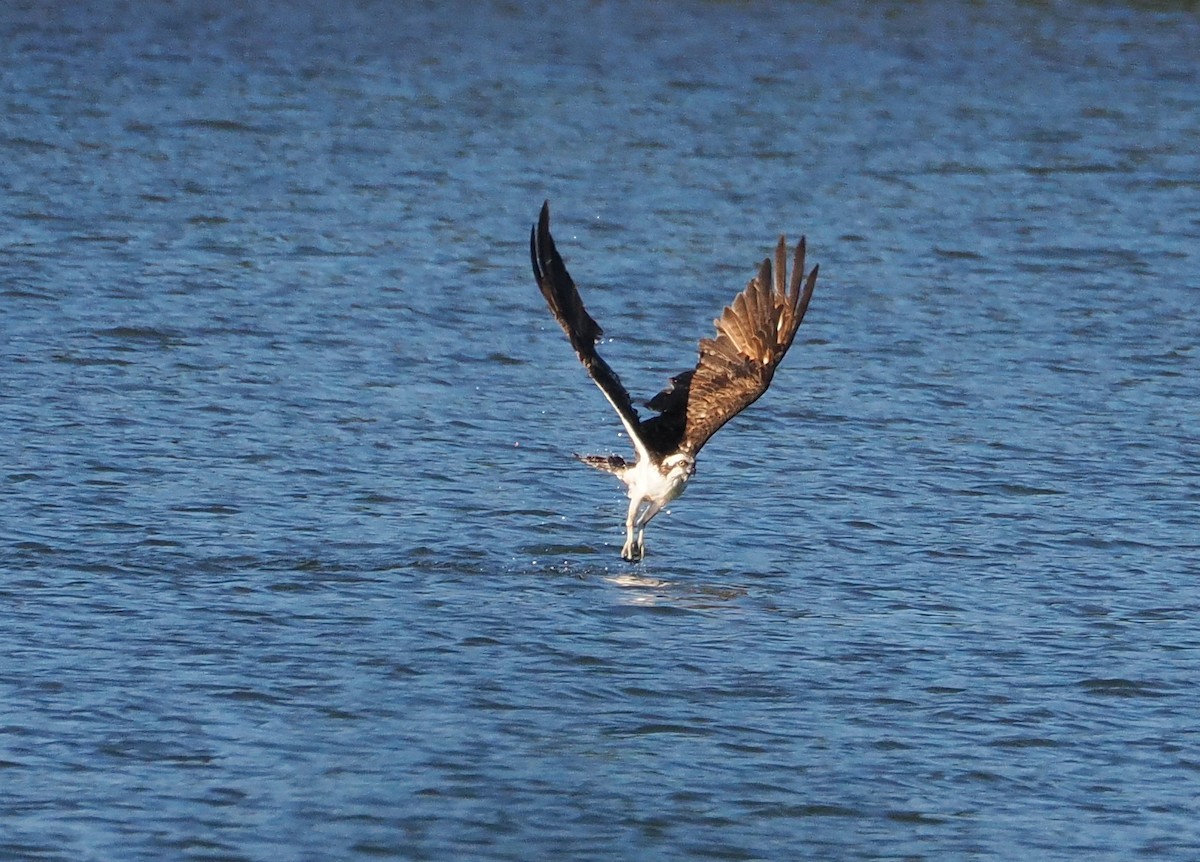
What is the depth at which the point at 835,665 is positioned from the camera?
9.47 meters

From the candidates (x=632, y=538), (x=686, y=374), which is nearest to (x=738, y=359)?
(x=686, y=374)

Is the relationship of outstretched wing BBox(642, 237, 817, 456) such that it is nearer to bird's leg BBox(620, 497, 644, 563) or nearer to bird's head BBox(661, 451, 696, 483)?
bird's head BBox(661, 451, 696, 483)

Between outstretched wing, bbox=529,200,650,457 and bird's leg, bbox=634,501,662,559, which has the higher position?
outstretched wing, bbox=529,200,650,457

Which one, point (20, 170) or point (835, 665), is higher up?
point (20, 170)

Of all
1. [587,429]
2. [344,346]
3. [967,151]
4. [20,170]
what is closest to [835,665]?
[587,429]

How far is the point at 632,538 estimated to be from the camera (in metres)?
10.8

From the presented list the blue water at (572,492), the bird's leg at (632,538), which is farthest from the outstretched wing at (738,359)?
the blue water at (572,492)

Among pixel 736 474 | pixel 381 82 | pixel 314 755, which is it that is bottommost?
pixel 314 755

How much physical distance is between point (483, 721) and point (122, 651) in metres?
1.61

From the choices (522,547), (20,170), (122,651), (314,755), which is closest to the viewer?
(314,755)

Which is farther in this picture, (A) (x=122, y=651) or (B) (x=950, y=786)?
(A) (x=122, y=651)

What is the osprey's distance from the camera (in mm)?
9711

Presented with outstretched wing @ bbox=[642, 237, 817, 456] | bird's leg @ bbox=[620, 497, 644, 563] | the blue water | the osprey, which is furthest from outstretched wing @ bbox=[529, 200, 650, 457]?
the blue water

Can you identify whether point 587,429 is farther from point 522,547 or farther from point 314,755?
point 314,755
